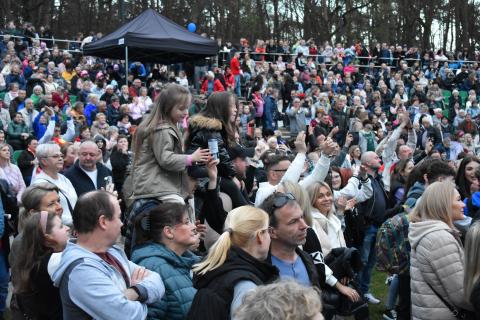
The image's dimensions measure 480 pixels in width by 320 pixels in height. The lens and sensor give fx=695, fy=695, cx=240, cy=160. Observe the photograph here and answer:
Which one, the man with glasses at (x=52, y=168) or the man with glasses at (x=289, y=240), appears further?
the man with glasses at (x=52, y=168)

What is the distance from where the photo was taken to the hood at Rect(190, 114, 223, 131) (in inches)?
196

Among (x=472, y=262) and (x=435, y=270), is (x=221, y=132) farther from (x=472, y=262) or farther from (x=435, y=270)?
(x=472, y=262)

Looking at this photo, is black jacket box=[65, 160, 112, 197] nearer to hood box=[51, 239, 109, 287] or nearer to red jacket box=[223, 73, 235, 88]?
hood box=[51, 239, 109, 287]

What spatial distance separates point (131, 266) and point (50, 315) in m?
0.66

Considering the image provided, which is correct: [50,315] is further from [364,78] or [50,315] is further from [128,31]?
[364,78]

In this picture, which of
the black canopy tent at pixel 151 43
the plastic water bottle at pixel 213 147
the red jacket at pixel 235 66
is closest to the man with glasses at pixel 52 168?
the plastic water bottle at pixel 213 147

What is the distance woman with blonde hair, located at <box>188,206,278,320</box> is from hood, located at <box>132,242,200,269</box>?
38cm

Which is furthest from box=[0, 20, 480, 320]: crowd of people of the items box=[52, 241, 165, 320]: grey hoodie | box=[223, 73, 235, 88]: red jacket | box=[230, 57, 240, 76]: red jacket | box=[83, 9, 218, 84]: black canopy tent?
box=[230, 57, 240, 76]: red jacket

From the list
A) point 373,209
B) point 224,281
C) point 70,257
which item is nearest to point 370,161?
point 373,209

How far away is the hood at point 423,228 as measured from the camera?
14.5 ft

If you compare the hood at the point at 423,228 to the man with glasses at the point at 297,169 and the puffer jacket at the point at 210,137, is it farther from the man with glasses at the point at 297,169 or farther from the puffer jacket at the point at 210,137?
the puffer jacket at the point at 210,137

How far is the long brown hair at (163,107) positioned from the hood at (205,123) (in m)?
0.27

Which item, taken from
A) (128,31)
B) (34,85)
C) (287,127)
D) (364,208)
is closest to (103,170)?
(364,208)

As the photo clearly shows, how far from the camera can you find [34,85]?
16328 millimetres
